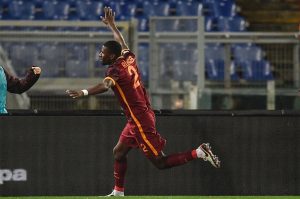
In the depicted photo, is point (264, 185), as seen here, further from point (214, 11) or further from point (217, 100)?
point (214, 11)

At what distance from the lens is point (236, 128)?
1259cm

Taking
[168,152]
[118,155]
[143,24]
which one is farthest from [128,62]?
[143,24]

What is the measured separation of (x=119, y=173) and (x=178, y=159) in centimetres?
69

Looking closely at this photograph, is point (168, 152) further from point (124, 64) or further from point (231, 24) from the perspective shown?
point (231, 24)

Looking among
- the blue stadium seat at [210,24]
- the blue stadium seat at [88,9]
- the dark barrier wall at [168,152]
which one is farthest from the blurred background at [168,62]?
the blue stadium seat at [88,9]

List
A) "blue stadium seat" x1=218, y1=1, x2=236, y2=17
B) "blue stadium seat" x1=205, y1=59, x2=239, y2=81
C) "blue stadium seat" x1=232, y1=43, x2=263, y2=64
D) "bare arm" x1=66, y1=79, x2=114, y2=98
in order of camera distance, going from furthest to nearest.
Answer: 1. "blue stadium seat" x1=218, y1=1, x2=236, y2=17
2. "blue stadium seat" x1=232, y1=43, x2=263, y2=64
3. "blue stadium seat" x1=205, y1=59, x2=239, y2=81
4. "bare arm" x1=66, y1=79, x2=114, y2=98

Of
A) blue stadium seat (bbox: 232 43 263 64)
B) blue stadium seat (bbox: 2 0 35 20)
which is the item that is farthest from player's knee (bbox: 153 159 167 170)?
blue stadium seat (bbox: 2 0 35 20)

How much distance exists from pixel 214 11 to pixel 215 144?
524 inches

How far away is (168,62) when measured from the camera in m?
17.2

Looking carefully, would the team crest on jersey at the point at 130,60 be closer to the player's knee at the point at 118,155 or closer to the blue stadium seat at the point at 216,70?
the player's knee at the point at 118,155

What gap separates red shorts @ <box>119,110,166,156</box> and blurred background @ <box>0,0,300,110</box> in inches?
208

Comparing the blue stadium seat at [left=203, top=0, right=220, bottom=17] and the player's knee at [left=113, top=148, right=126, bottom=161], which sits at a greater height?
the blue stadium seat at [left=203, top=0, right=220, bottom=17]

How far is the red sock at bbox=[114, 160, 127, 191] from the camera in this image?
1152 centimetres

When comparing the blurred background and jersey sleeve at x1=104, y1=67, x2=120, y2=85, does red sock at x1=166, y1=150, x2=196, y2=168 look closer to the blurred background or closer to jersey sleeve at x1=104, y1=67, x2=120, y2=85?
jersey sleeve at x1=104, y1=67, x2=120, y2=85
